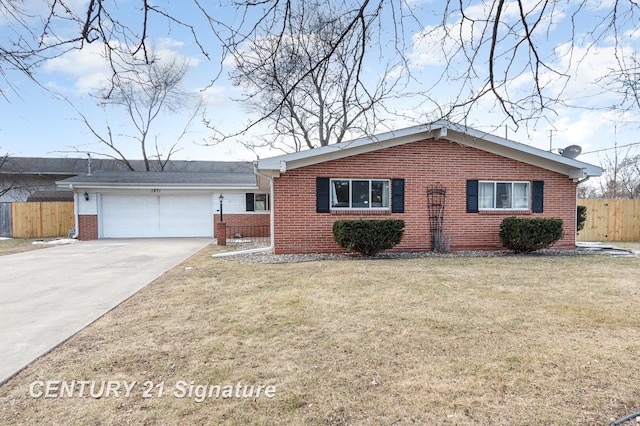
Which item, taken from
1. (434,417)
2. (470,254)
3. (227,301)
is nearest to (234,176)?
(470,254)

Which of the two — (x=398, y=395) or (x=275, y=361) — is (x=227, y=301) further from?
(x=398, y=395)

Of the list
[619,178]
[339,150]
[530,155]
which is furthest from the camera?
[619,178]

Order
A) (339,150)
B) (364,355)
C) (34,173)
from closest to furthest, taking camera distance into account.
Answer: (364,355) < (339,150) < (34,173)

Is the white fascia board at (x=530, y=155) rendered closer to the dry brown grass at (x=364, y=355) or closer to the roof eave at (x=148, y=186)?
the dry brown grass at (x=364, y=355)

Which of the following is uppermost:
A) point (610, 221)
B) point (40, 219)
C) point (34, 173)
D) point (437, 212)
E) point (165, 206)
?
point (34, 173)

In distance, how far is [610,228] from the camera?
1468 centimetres

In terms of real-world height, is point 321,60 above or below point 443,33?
below

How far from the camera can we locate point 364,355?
3059 millimetres

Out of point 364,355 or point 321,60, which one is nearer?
point 321,60

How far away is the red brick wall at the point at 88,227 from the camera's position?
48.8 ft

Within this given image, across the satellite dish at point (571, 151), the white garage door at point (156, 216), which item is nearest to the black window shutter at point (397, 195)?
the satellite dish at point (571, 151)

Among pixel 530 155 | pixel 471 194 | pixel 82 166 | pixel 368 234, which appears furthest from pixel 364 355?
pixel 82 166

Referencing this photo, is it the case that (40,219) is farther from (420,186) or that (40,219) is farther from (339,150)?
(420,186)

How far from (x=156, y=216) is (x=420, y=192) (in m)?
12.0
